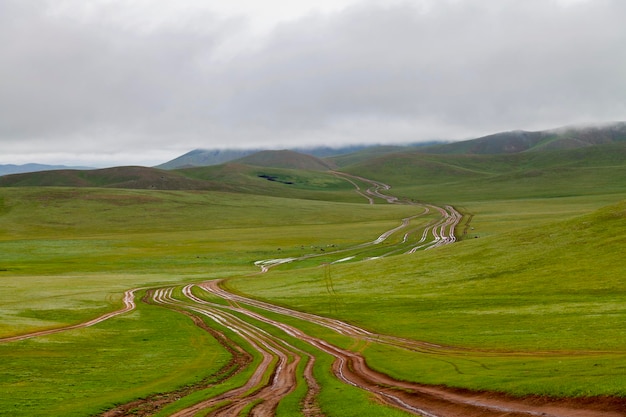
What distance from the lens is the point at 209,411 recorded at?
2806 centimetres

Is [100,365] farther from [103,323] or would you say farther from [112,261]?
[112,261]

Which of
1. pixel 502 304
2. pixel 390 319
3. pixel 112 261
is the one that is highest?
pixel 112 261

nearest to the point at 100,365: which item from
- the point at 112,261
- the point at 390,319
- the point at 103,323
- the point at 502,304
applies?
the point at 103,323

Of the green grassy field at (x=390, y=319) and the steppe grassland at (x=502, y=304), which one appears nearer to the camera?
the steppe grassland at (x=502, y=304)

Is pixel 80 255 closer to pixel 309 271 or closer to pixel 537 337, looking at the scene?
pixel 309 271

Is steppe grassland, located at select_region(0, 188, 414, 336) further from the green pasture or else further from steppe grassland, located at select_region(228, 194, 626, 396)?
steppe grassland, located at select_region(228, 194, 626, 396)

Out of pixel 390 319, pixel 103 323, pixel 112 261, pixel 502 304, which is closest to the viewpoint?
pixel 390 319

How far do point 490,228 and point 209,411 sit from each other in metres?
142

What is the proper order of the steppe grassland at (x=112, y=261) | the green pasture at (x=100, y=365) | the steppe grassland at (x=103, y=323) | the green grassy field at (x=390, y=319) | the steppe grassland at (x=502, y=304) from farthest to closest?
the steppe grassland at (x=112, y=261) → the steppe grassland at (x=103, y=323) → the green grassy field at (x=390, y=319) → the steppe grassland at (x=502, y=304) → the green pasture at (x=100, y=365)

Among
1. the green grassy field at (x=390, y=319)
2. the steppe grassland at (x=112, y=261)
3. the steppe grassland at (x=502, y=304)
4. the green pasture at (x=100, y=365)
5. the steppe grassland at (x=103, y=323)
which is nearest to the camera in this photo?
the green pasture at (x=100, y=365)

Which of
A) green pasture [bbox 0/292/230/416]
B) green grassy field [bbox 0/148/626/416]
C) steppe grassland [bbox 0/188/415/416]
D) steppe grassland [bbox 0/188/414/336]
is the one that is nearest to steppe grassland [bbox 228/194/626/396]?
green grassy field [bbox 0/148/626/416]

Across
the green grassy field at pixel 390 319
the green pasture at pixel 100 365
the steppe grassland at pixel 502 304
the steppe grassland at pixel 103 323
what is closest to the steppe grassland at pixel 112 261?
the steppe grassland at pixel 103 323

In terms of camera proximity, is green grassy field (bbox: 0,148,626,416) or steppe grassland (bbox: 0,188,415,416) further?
steppe grassland (bbox: 0,188,415,416)

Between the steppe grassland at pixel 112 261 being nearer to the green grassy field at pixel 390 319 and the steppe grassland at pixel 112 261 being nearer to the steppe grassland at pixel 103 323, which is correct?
the steppe grassland at pixel 103 323
